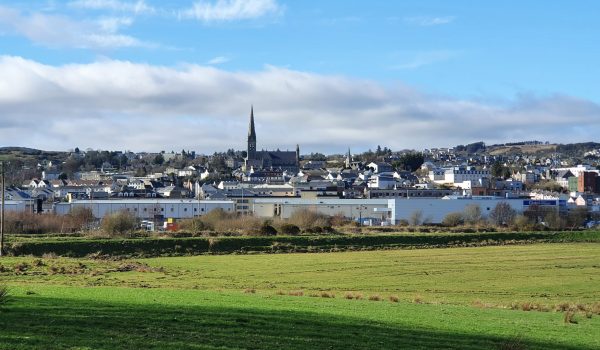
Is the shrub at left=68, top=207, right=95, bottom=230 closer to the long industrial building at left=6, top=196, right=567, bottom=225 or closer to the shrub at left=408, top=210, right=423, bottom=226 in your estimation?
the long industrial building at left=6, top=196, right=567, bottom=225

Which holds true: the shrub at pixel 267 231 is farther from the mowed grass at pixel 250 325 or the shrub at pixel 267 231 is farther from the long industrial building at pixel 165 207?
the mowed grass at pixel 250 325

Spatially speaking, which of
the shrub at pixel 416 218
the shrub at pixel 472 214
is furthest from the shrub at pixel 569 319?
the shrub at pixel 472 214

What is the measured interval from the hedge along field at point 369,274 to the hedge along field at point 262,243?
5428mm

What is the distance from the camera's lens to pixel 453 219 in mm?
110875

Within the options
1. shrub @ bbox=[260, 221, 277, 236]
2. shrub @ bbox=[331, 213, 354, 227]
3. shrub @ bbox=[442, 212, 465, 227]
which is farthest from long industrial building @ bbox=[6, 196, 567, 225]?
shrub @ bbox=[260, 221, 277, 236]

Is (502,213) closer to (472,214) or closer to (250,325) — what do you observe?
(472,214)

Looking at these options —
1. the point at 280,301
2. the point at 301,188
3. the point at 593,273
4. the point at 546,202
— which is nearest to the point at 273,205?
the point at 301,188

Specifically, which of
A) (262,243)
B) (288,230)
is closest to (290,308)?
(262,243)

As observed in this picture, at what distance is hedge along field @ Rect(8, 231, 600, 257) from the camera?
206 ft

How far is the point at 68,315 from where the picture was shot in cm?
1836

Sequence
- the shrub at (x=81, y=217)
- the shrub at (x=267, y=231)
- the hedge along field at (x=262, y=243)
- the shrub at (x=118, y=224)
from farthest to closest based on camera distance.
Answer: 1. the shrub at (x=81, y=217)
2. the shrub at (x=267, y=231)
3. the shrub at (x=118, y=224)
4. the hedge along field at (x=262, y=243)

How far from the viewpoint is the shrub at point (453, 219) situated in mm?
109650

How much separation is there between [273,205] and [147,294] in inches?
3950

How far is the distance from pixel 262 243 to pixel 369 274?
79.8 feet
